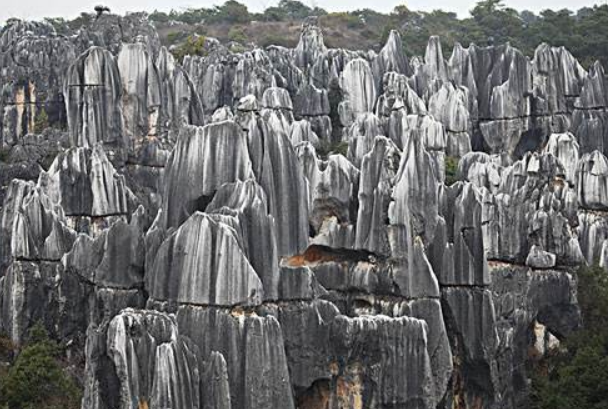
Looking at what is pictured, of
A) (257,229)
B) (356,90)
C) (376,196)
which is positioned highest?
(356,90)

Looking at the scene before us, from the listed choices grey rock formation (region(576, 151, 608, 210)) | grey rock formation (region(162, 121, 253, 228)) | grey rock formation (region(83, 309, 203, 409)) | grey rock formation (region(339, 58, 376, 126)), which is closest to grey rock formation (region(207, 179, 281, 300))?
grey rock formation (region(162, 121, 253, 228))

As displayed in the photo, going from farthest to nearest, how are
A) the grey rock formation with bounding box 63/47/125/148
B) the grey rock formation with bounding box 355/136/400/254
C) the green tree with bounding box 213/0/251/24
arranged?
the green tree with bounding box 213/0/251/24
the grey rock formation with bounding box 63/47/125/148
the grey rock formation with bounding box 355/136/400/254

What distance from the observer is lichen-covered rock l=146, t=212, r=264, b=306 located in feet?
58.9

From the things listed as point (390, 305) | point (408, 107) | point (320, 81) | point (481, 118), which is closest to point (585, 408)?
point (390, 305)

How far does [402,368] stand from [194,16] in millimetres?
83325

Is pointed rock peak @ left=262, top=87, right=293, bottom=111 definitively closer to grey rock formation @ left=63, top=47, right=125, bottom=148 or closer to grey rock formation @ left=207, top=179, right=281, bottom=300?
grey rock formation @ left=63, top=47, right=125, bottom=148

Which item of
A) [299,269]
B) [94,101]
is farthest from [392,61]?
[299,269]

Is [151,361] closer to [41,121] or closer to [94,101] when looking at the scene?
[94,101]

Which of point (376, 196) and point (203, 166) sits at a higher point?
point (203, 166)

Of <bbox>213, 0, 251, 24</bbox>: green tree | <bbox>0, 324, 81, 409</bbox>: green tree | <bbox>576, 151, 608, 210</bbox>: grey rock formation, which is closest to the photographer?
<bbox>0, 324, 81, 409</bbox>: green tree

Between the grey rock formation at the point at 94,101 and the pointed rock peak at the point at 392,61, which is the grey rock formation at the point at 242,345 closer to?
the grey rock formation at the point at 94,101

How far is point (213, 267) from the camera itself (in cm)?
1800

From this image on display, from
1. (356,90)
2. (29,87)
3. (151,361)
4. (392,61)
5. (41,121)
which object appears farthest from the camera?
(392,61)

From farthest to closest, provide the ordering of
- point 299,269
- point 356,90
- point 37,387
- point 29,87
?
1. point 29,87
2. point 356,90
3. point 37,387
4. point 299,269
